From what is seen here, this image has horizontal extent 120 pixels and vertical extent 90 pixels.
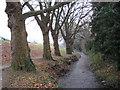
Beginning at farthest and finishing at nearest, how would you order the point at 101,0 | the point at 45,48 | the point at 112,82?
the point at 45,48 → the point at 101,0 → the point at 112,82

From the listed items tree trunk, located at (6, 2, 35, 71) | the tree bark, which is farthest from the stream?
the tree bark

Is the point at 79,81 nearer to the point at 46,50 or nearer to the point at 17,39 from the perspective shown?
the point at 17,39

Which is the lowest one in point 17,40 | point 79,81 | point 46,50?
point 79,81

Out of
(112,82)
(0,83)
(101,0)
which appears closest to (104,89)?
(112,82)

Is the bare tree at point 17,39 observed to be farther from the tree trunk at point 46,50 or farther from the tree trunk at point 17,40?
the tree trunk at point 46,50

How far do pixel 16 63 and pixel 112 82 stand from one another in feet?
18.8

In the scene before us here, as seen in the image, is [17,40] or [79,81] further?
[79,81]

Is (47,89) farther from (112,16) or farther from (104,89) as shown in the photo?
(112,16)

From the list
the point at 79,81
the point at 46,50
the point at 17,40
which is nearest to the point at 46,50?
the point at 46,50

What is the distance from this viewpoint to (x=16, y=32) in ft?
26.5

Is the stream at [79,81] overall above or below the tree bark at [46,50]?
below

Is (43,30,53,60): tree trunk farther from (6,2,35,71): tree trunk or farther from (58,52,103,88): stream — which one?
(6,2,35,71): tree trunk

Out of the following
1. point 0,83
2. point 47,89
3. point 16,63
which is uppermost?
point 16,63

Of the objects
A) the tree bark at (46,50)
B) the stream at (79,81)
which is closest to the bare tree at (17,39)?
the stream at (79,81)
